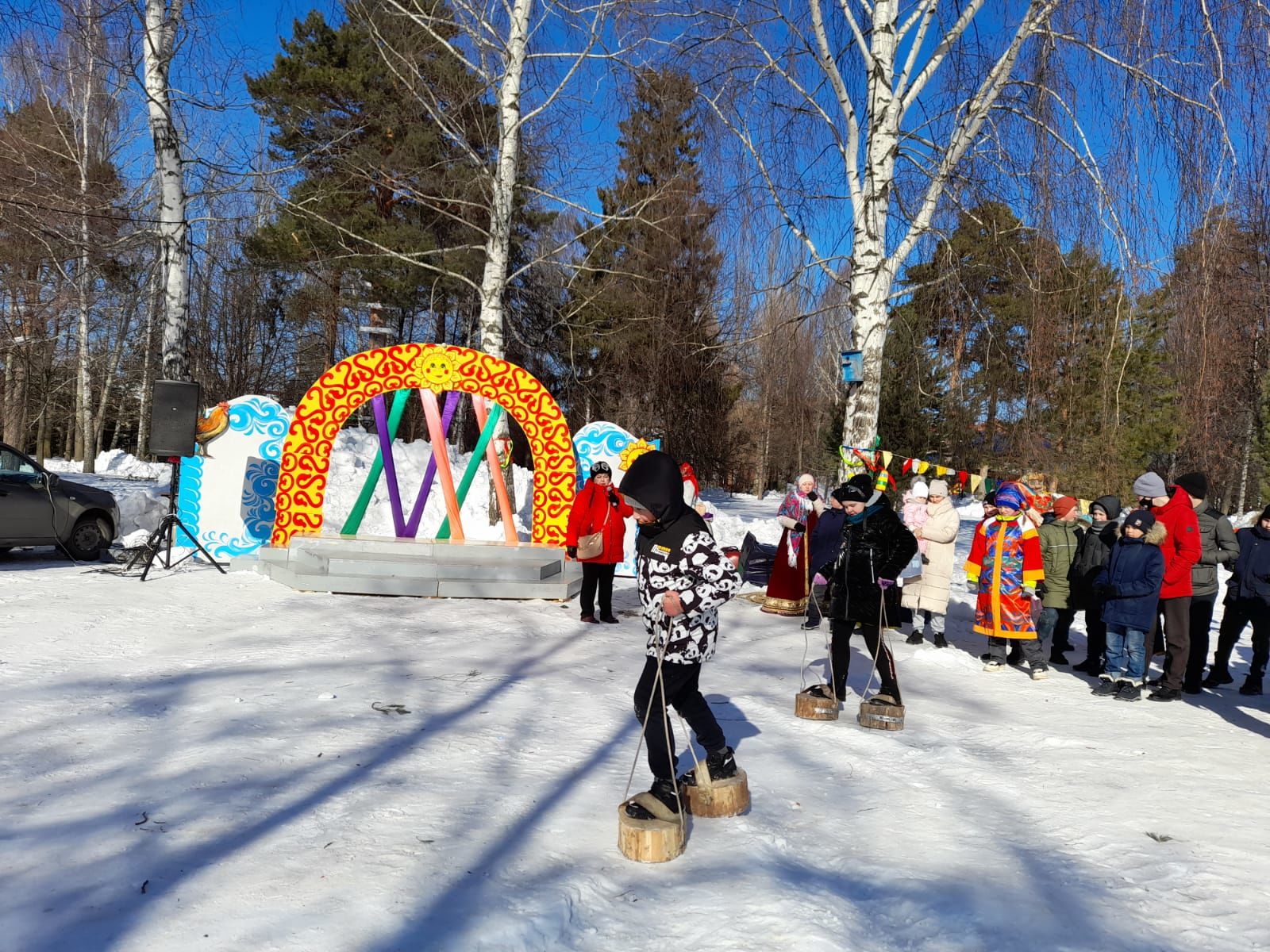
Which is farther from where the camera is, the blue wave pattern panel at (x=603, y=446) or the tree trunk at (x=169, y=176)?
the blue wave pattern panel at (x=603, y=446)

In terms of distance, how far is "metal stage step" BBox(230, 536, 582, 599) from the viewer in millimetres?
9711

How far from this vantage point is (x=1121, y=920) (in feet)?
10.6

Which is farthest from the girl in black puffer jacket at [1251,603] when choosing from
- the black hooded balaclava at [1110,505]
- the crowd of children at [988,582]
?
the black hooded balaclava at [1110,505]

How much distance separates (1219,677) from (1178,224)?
4.21m

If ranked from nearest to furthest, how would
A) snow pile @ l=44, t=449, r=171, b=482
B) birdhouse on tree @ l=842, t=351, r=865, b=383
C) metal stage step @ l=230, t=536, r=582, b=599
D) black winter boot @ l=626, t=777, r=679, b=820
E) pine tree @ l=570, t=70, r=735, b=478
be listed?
black winter boot @ l=626, t=777, r=679, b=820, birdhouse on tree @ l=842, t=351, r=865, b=383, metal stage step @ l=230, t=536, r=582, b=599, snow pile @ l=44, t=449, r=171, b=482, pine tree @ l=570, t=70, r=735, b=478

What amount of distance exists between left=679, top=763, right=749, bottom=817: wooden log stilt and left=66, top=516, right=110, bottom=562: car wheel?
10.3 meters

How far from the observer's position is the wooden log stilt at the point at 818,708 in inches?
229

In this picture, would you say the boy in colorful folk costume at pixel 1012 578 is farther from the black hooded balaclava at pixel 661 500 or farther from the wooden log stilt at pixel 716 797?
the black hooded balaclava at pixel 661 500

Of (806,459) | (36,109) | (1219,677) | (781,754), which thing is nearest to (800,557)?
(1219,677)

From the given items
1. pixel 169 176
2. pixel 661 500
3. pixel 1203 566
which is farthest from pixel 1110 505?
pixel 169 176

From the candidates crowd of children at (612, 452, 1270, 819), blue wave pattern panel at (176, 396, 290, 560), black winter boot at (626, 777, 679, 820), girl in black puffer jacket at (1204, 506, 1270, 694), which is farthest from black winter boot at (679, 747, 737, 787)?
blue wave pattern panel at (176, 396, 290, 560)

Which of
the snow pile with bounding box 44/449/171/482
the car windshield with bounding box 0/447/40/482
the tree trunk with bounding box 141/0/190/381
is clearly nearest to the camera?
the car windshield with bounding box 0/447/40/482

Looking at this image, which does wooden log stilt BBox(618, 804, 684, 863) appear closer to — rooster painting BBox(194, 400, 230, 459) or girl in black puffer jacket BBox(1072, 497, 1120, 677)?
girl in black puffer jacket BBox(1072, 497, 1120, 677)

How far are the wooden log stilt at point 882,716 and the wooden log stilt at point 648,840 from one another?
94.5 inches
